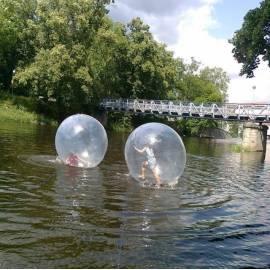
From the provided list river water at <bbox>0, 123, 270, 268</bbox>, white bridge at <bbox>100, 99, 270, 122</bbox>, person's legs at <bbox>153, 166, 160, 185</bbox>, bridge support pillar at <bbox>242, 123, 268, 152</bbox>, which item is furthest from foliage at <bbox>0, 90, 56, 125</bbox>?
person's legs at <bbox>153, 166, 160, 185</bbox>

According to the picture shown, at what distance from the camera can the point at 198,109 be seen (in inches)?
2207

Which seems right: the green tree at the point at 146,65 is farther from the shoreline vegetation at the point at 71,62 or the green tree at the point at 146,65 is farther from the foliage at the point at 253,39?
the foliage at the point at 253,39

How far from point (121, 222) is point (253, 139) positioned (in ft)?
120

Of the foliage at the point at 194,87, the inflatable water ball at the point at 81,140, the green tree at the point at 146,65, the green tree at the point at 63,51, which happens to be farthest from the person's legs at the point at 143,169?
the foliage at the point at 194,87

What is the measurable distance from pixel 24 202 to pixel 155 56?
2452 inches

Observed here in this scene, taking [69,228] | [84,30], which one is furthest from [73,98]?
[69,228]

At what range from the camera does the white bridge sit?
46969mm

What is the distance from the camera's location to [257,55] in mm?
51906

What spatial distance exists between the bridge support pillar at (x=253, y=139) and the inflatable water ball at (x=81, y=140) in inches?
1176

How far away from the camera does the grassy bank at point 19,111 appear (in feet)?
165

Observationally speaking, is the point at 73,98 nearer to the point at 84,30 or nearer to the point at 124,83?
the point at 84,30

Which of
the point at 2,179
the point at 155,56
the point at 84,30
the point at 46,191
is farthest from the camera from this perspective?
the point at 155,56

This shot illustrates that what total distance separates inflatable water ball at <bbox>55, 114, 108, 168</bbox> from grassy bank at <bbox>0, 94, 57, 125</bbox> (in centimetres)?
3244

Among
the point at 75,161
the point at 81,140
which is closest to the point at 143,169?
the point at 81,140
